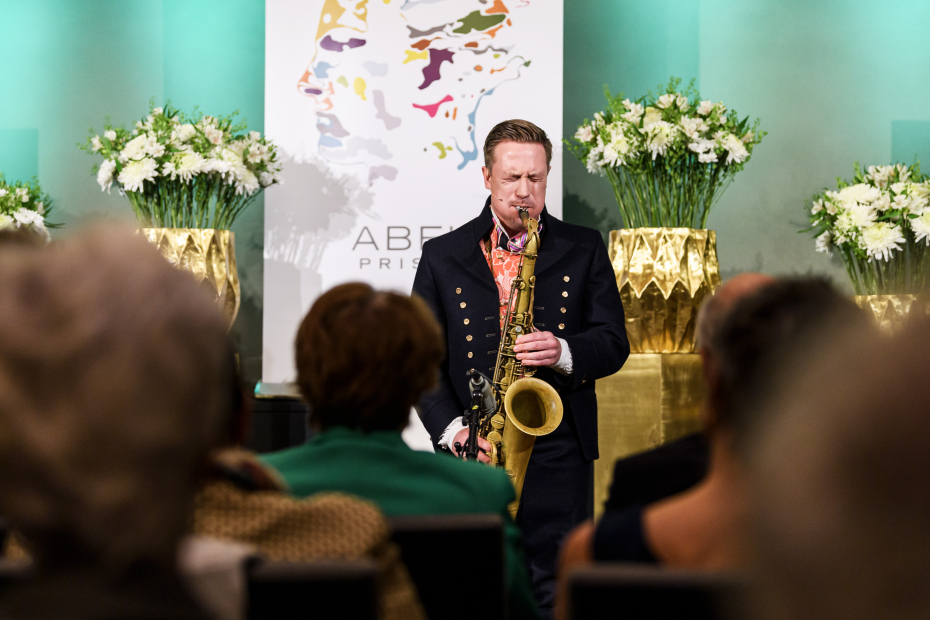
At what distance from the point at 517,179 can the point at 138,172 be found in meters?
1.54

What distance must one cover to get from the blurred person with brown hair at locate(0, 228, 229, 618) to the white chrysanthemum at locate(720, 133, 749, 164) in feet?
10.0

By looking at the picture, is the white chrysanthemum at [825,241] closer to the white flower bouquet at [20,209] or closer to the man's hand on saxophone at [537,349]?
the man's hand on saxophone at [537,349]

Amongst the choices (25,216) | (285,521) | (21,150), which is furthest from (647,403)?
(21,150)

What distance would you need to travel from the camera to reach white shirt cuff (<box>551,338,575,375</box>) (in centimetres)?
261

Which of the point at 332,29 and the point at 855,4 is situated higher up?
the point at 855,4

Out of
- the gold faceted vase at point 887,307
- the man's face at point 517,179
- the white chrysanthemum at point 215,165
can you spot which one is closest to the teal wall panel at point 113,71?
the white chrysanthemum at point 215,165

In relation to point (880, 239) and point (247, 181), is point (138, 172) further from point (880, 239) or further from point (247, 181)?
point (880, 239)

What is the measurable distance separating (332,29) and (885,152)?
2722 millimetres

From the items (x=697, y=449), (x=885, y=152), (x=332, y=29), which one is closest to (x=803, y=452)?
(x=697, y=449)

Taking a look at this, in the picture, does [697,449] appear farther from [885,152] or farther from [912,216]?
[885,152]

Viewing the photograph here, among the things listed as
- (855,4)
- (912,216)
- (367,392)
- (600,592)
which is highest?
(855,4)

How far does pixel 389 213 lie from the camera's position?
3.72m

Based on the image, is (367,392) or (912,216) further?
(912,216)

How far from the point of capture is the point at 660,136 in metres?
3.33
